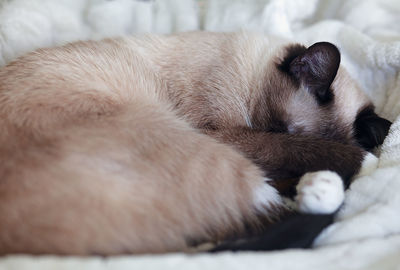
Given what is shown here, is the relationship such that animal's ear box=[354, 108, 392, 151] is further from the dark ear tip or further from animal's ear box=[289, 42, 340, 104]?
the dark ear tip

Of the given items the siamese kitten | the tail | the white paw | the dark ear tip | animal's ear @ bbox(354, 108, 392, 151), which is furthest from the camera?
animal's ear @ bbox(354, 108, 392, 151)

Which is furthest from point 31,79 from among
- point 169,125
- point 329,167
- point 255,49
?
point 329,167

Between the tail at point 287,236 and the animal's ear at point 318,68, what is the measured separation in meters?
0.70

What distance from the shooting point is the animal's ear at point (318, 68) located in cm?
165

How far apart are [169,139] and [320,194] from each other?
0.58 m

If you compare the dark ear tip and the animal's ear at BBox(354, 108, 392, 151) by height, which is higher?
the dark ear tip

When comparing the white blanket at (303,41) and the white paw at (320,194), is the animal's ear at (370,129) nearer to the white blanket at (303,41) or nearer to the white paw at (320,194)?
the white blanket at (303,41)

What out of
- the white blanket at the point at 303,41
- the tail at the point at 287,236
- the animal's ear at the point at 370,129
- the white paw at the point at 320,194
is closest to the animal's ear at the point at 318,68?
the animal's ear at the point at 370,129

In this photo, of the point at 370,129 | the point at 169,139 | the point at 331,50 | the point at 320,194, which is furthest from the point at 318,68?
the point at 169,139

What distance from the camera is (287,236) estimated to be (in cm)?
122

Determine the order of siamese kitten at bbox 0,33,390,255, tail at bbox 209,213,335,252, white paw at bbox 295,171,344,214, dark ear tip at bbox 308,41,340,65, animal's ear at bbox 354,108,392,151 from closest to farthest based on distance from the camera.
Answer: siamese kitten at bbox 0,33,390,255 → tail at bbox 209,213,335,252 → white paw at bbox 295,171,344,214 → dark ear tip at bbox 308,41,340,65 → animal's ear at bbox 354,108,392,151

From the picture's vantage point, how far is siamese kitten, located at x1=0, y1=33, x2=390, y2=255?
106 cm

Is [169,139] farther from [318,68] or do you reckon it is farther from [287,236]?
[318,68]

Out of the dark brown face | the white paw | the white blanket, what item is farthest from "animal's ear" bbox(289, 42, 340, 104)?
the white paw
